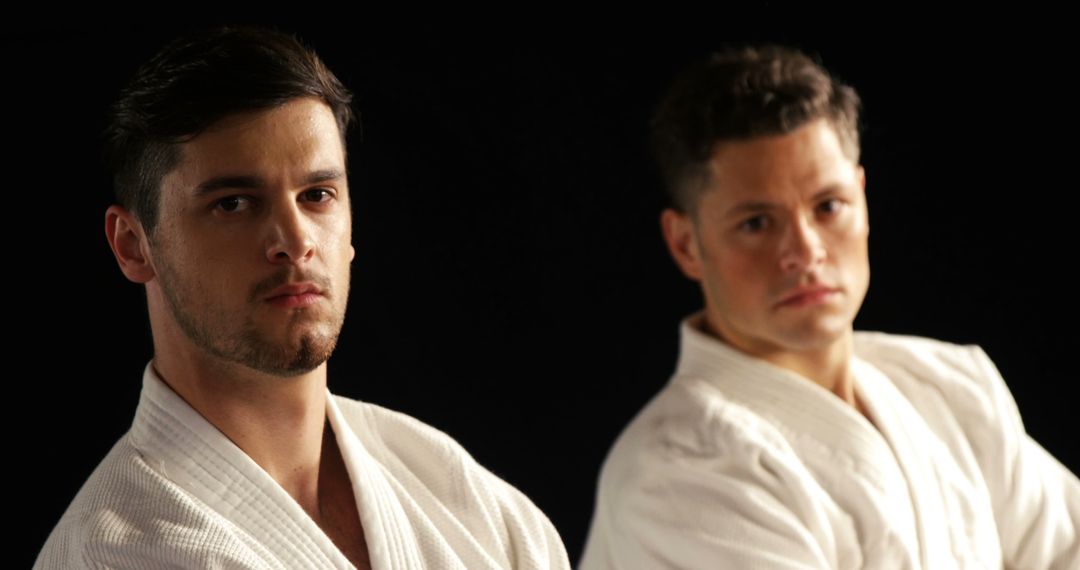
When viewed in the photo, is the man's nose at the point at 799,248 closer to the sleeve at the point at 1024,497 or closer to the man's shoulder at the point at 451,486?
the sleeve at the point at 1024,497

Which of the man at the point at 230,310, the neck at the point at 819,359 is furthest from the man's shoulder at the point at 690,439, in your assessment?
the man at the point at 230,310

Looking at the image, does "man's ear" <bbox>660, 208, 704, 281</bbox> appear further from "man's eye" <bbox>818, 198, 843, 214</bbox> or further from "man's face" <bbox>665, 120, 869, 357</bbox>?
"man's eye" <bbox>818, 198, 843, 214</bbox>

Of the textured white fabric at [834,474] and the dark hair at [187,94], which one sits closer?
the dark hair at [187,94]

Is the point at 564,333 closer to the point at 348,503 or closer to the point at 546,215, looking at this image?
the point at 546,215

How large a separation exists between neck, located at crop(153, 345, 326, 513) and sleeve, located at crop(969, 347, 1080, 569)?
1.31 m

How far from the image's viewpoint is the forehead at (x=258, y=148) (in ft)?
6.41

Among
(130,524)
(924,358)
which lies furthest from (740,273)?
(130,524)

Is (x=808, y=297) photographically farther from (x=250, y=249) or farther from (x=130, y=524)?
(x=130, y=524)

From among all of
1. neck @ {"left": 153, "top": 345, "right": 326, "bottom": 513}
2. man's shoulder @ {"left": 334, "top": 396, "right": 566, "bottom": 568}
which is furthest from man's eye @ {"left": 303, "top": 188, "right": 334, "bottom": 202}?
man's shoulder @ {"left": 334, "top": 396, "right": 566, "bottom": 568}

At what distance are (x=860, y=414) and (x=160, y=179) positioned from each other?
133cm

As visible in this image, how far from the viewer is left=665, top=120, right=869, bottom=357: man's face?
2.68 metres

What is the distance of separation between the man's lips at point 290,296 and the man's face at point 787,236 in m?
0.96

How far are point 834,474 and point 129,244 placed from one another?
1236mm

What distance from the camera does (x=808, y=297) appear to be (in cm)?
270
